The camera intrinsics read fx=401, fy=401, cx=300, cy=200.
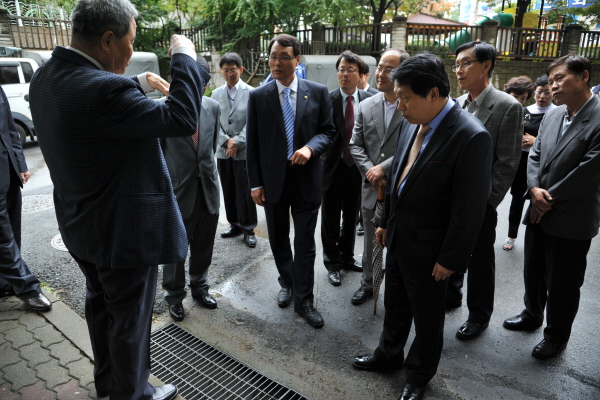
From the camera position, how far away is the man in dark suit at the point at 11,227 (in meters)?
3.16

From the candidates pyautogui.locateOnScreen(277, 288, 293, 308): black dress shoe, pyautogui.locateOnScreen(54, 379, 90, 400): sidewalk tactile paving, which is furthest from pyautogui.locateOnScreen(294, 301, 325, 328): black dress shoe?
pyautogui.locateOnScreen(54, 379, 90, 400): sidewalk tactile paving

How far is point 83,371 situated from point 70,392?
187 mm

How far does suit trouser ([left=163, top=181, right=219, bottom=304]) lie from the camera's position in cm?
321

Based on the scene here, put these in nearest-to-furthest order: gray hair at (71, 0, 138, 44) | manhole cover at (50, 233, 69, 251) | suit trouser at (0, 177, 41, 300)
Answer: gray hair at (71, 0, 138, 44), suit trouser at (0, 177, 41, 300), manhole cover at (50, 233, 69, 251)

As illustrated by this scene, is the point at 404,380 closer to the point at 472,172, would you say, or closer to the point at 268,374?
the point at 268,374

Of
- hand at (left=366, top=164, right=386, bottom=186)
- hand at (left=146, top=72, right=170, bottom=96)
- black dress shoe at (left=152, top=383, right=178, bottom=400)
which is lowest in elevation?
black dress shoe at (left=152, top=383, right=178, bottom=400)

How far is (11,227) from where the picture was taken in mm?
3291

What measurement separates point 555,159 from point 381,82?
1397mm

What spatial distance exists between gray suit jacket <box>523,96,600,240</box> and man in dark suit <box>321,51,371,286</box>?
5.58 feet

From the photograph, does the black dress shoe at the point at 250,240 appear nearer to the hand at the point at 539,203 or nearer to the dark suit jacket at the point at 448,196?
the dark suit jacket at the point at 448,196

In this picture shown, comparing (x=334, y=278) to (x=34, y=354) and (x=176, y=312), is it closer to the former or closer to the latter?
(x=176, y=312)

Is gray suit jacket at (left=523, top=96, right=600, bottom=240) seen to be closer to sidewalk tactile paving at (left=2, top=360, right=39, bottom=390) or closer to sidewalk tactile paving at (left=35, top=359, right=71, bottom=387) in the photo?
sidewalk tactile paving at (left=35, top=359, right=71, bottom=387)

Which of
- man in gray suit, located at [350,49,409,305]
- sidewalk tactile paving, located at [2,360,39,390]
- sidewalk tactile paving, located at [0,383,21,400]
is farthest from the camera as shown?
man in gray suit, located at [350,49,409,305]

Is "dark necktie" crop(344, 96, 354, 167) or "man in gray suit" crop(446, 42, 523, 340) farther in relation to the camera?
"dark necktie" crop(344, 96, 354, 167)
